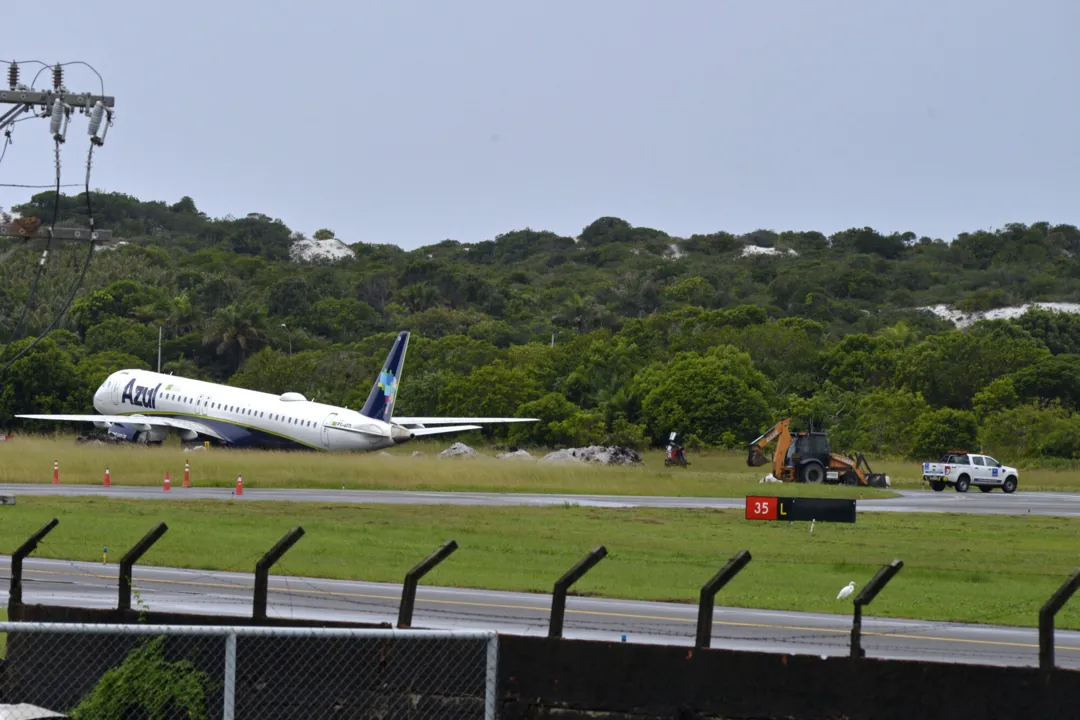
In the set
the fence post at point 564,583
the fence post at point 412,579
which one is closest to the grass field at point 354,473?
the fence post at point 412,579

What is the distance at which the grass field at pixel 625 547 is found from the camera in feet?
78.8

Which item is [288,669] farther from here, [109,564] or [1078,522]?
[1078,522]

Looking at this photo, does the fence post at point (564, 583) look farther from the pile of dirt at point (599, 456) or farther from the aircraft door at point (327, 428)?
the pile of dirt at point (599, 456)

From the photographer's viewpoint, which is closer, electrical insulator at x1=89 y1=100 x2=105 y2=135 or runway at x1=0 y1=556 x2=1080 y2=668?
runway at x1=0 y1=556 x2=1080 y2=668

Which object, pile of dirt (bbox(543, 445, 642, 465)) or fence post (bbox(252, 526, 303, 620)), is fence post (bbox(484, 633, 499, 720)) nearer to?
fence post (bbox(252, 526, 303, 620))

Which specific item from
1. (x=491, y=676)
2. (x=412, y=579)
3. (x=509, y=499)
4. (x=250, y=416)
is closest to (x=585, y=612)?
(x=412, y=579)

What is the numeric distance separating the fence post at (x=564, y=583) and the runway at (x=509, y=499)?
102 feet

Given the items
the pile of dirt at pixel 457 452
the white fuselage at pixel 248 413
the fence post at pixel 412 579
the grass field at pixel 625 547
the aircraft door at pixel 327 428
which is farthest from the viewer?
the pile of dirt at pixel 457 452

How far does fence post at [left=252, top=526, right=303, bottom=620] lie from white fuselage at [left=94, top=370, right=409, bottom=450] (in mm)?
50419

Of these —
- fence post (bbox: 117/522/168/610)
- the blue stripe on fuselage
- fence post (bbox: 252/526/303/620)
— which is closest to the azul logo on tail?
the blue stripe on fuselage

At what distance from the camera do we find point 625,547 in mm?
31469

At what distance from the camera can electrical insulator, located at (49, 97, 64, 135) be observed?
100ft

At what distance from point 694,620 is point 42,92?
60.8 ft

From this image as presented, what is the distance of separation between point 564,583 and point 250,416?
189 ft
